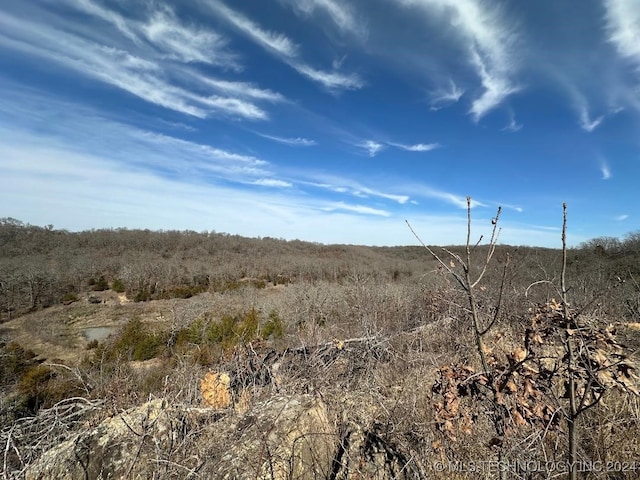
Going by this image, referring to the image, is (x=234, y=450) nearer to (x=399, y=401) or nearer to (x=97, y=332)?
(x=399, y=401)

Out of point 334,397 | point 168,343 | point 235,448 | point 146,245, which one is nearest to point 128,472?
point 235,448

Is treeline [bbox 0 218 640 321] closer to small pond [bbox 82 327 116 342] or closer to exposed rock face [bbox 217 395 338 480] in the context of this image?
small pond [bbox 82 327 116 342]

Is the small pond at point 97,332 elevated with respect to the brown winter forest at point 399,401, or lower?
lower

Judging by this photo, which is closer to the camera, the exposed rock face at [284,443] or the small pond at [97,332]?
the exposed rock face at [284,443]

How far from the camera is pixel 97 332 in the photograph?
1287 inches

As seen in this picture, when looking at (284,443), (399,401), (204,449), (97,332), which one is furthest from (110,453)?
(97,332)

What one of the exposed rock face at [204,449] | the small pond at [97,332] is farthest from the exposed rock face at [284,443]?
the small pond at [97,332]

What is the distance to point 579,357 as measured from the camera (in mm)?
1979

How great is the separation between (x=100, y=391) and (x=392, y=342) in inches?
206

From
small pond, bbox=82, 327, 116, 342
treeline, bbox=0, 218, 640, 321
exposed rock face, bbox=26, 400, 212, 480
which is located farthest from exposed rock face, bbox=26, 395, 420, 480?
small pond, bbox=82, 327, 116, 342

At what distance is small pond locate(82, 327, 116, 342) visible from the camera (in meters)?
30.6

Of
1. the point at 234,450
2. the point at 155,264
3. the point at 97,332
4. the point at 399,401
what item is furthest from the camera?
the point at 155,264

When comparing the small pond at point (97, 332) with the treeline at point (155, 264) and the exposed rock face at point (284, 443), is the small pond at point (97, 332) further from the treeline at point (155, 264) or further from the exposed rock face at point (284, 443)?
the exposed rock face at point (284, 443)

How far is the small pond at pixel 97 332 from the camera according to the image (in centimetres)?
3059
